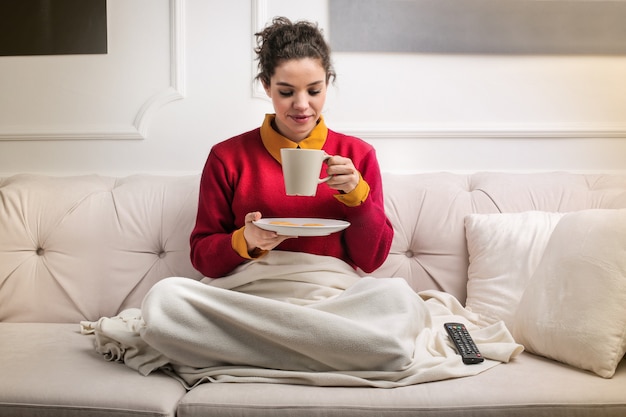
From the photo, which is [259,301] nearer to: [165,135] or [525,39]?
[165,135]

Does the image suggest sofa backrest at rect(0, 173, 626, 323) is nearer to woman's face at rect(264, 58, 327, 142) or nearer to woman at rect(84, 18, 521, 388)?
woman at rect(84, 18, 521, 388)

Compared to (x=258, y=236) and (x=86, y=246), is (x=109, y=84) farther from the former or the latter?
(x=258, y=236)

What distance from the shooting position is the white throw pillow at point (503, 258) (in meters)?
1.65

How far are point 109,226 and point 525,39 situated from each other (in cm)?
154

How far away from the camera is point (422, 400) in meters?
1.20

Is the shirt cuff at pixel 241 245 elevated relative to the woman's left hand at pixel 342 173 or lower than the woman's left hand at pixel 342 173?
lower

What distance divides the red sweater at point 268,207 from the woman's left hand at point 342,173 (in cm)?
14

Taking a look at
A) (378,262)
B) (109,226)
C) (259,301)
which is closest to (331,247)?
(378,262)

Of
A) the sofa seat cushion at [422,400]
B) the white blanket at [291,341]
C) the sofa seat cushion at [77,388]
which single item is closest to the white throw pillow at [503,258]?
the white blanket at [291,341]

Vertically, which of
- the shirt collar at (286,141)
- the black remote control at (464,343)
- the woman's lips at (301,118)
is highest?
the woman's lips at (301,118)

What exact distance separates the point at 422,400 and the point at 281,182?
2.39 ft

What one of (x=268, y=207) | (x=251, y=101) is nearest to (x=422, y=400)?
(x=268, y=207)

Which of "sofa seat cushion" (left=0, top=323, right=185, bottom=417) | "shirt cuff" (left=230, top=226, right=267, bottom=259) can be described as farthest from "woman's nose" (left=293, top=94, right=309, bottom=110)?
"sofa seat cushion" (left=0, top=323, right=185, bottom=417)

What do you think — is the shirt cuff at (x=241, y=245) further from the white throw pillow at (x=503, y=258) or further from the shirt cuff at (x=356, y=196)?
the white throw pillow at (x=503, y=258)
